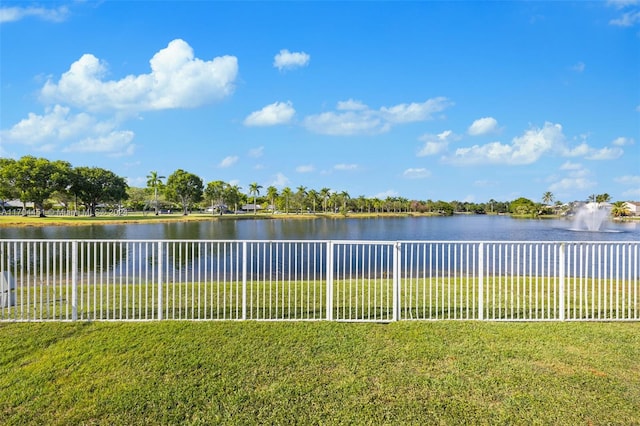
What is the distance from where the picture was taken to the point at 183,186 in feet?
215

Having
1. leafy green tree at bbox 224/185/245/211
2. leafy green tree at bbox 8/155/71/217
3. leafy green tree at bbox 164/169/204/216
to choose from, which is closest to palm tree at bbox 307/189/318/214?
leafy green tree at bbox 224/185/245/211

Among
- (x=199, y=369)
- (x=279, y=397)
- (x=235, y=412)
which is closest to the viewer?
(x=235, y=412)

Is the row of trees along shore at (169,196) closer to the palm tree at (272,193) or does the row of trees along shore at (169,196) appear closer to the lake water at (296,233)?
the palm tree at (272,193)

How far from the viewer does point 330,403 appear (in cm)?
301

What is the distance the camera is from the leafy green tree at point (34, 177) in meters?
43.5

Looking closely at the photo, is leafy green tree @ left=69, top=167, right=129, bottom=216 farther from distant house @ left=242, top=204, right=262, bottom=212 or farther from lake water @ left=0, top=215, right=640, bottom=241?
distant house @ left=242, top=204, right=262, bottom=212

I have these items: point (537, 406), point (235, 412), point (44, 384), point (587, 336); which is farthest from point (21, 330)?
point (587, 336)

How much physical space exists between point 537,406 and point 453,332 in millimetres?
1749

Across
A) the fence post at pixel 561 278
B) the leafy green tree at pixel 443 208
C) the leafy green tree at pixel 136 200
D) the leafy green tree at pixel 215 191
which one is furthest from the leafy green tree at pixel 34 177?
the leafy green tree at pixel 443 208

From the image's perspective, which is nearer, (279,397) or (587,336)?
(279,397)

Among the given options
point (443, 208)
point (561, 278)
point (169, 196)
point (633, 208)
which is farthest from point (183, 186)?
point (633, 208)

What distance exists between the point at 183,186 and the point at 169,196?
3.91m

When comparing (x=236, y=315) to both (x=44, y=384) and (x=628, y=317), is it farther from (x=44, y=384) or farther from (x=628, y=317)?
(x=628, y=317)

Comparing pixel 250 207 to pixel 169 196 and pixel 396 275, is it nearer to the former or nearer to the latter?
pixel 169 196
